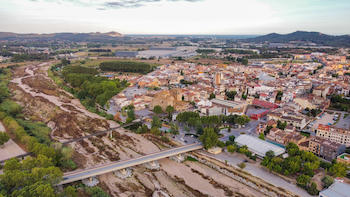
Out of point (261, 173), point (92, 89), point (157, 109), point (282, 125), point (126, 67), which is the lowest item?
point (261, 173)

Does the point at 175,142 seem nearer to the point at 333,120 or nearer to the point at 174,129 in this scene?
the point at 174,129

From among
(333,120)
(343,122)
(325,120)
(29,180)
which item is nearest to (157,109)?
(29,180)

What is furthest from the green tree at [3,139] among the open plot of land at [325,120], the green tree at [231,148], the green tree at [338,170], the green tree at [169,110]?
the open plot of land at [325,120]

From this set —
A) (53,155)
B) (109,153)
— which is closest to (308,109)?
(109,153)

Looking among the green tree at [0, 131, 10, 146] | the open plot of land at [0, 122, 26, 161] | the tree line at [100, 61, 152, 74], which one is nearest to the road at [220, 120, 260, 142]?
the open plot of land at [0, 122, 26, 161]

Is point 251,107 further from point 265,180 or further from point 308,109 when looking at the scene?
point 265,180

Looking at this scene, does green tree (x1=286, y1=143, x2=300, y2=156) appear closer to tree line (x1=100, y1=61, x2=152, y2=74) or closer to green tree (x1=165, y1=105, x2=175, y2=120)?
green tree (x1=165, y1=105, x2=175, y2=120)

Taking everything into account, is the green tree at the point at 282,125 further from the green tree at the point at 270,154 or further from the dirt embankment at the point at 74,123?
the dirt embankment at the point at 74,123

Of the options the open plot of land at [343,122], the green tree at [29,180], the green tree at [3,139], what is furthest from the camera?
the open plot of land at [343,122]
